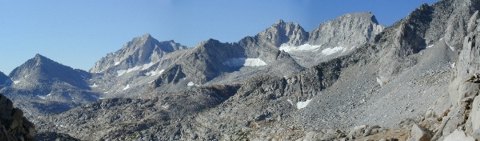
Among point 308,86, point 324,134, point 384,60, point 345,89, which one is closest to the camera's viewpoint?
point 324,134

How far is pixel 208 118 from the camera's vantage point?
647ft

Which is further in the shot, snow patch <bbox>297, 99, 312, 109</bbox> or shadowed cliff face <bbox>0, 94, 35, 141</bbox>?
snow patch <bbox>297, 99, 312, 109</bbox>

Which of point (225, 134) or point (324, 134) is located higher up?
point (225, 134)

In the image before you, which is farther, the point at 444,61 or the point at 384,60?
the point at 384,60

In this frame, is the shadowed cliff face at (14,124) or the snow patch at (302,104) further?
the snow patch at (302,104)

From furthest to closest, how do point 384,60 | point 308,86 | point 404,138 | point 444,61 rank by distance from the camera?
point 308,86, point 384,60, point 444,61, point 404,138

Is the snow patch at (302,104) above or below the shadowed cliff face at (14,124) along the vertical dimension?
above

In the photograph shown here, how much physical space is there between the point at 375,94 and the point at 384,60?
95.5ft

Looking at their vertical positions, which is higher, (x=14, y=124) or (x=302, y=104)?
(x=302, y=104)

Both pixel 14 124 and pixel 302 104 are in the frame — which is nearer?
pixel 14 124

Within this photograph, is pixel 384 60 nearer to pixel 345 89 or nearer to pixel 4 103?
pixel 345 89

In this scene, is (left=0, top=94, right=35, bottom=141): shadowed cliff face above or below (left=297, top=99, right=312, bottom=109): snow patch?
below

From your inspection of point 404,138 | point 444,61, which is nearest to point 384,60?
point 444,61

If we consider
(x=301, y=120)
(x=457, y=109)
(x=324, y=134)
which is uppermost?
(x=301, y=120)
